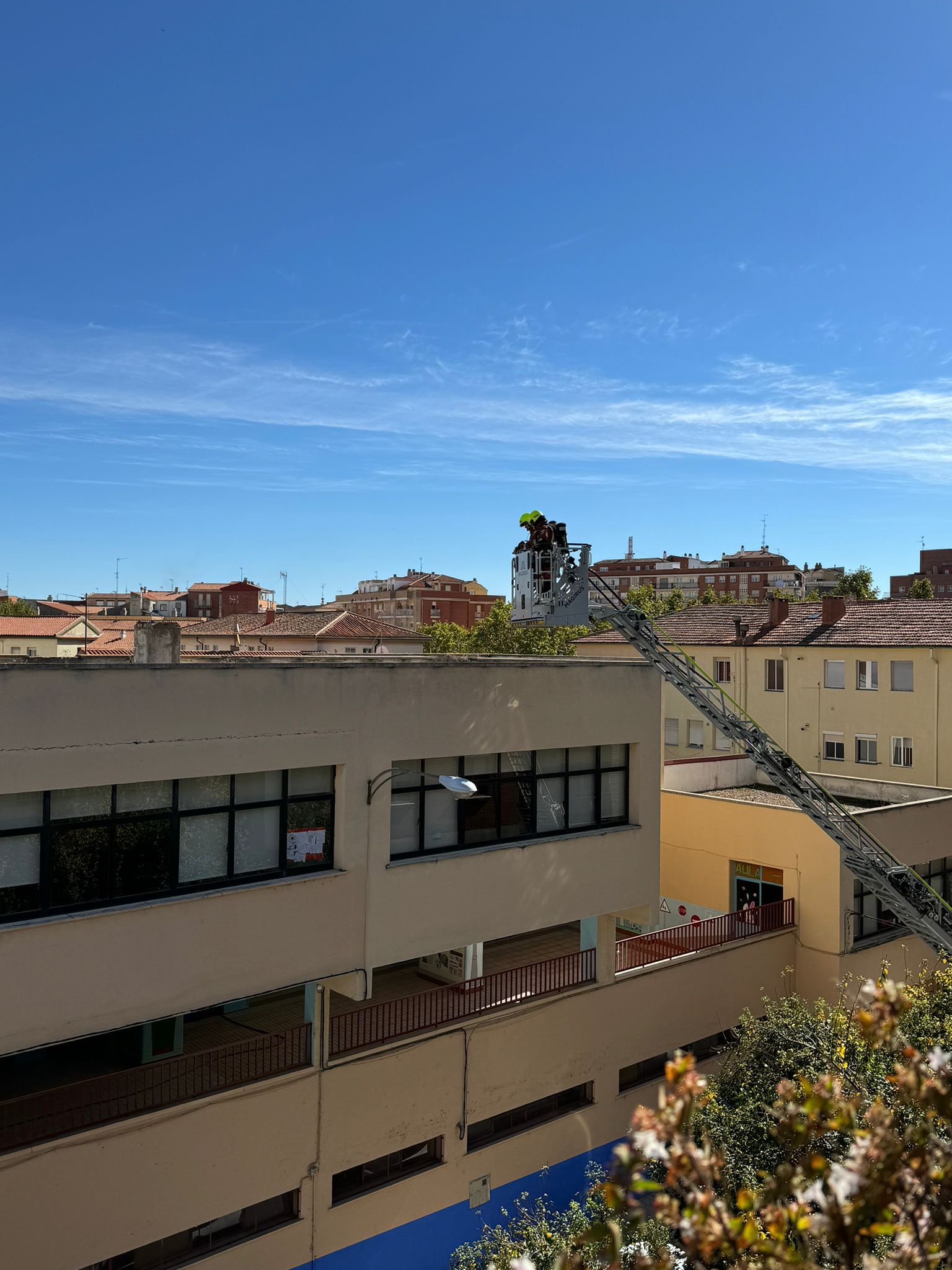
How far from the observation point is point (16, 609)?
373 ft

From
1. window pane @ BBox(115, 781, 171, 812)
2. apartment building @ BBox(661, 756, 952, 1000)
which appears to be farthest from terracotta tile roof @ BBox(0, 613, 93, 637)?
window pane @ BBox(115, 781, 171, 812)

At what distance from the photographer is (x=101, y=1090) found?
14.1 m

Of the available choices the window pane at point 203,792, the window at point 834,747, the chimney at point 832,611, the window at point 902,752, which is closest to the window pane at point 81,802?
the window pane at point 203,792

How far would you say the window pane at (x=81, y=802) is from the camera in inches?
502

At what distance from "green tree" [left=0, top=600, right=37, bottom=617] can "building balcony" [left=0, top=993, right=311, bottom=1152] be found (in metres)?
96.9

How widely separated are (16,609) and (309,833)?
112 m

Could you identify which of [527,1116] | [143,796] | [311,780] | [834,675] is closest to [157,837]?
[143,796]

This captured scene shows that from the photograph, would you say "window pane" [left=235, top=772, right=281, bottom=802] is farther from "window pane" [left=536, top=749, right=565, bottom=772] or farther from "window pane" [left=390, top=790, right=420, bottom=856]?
"window pane" [left=536, top=749, right=565, bottom=772]

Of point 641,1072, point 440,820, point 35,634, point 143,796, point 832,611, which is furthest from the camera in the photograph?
point 35,634

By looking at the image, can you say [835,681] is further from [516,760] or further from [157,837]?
[157,837]

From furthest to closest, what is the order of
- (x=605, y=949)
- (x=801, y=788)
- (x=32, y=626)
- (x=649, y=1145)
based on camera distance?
(x=32, y=626)
(x=605, y=949)
(x=801, y=788)
(x=649, y=1145)

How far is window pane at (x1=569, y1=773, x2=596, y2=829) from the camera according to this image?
1875 centimetres

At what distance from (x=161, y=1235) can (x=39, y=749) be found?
759 cm

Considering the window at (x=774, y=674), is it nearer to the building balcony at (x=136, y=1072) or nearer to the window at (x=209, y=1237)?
the building balcony at (x=136, y=1072)
